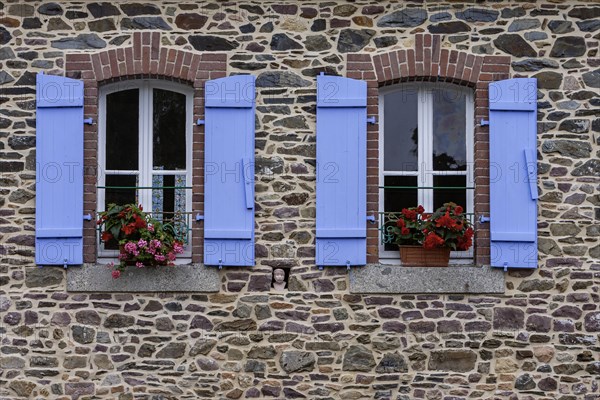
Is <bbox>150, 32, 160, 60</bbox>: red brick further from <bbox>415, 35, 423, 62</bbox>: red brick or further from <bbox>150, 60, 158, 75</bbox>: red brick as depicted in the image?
<bbox>415, 35, 423, 62</bbox>: red brick

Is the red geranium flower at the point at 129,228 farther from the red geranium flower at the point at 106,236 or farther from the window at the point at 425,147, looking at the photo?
the window at the point at 425,147

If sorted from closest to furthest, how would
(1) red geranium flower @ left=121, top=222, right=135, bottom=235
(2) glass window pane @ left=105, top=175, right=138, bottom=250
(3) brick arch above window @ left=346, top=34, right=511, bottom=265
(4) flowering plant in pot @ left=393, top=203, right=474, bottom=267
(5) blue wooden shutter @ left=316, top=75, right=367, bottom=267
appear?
(1) red geranium flower @ left=121, top=222, right=135, bottom=235
(4) flowering plant in pot @ left=393, top=203, right=474, bottom=267
(5) blue wooden shutter @ left=316, top=75, right=367, bottom=267
(3) brick arch above window @ left=346, top=34, right=511, bottom=265
(2) glass window pane @ left=105, top=175, right=138, bottom=250

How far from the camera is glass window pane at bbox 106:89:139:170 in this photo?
7.89 meters

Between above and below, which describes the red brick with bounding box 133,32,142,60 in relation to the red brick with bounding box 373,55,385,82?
above

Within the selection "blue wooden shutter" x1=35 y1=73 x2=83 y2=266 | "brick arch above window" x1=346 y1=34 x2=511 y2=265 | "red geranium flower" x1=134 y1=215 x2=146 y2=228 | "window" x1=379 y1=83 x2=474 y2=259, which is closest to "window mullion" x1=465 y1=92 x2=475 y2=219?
"window" x1=379 y1=83 x2=474 y2=259

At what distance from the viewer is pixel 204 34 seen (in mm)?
7727

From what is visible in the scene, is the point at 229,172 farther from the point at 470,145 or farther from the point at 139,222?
the point at 470,145

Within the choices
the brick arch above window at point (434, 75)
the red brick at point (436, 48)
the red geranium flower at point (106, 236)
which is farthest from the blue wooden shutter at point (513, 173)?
the red geranium flower at point (106, 236)

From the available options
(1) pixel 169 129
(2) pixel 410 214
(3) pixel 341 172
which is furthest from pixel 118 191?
(2) pixel 410 214

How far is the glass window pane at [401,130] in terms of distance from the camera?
7926 millimetres

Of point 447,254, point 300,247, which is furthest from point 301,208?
point 447,254

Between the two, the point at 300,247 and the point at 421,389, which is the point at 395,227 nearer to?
the point at 300,247

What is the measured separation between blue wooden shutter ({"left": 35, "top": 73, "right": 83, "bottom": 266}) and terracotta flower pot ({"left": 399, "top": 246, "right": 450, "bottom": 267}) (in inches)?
113

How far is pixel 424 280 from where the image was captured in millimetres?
7539
